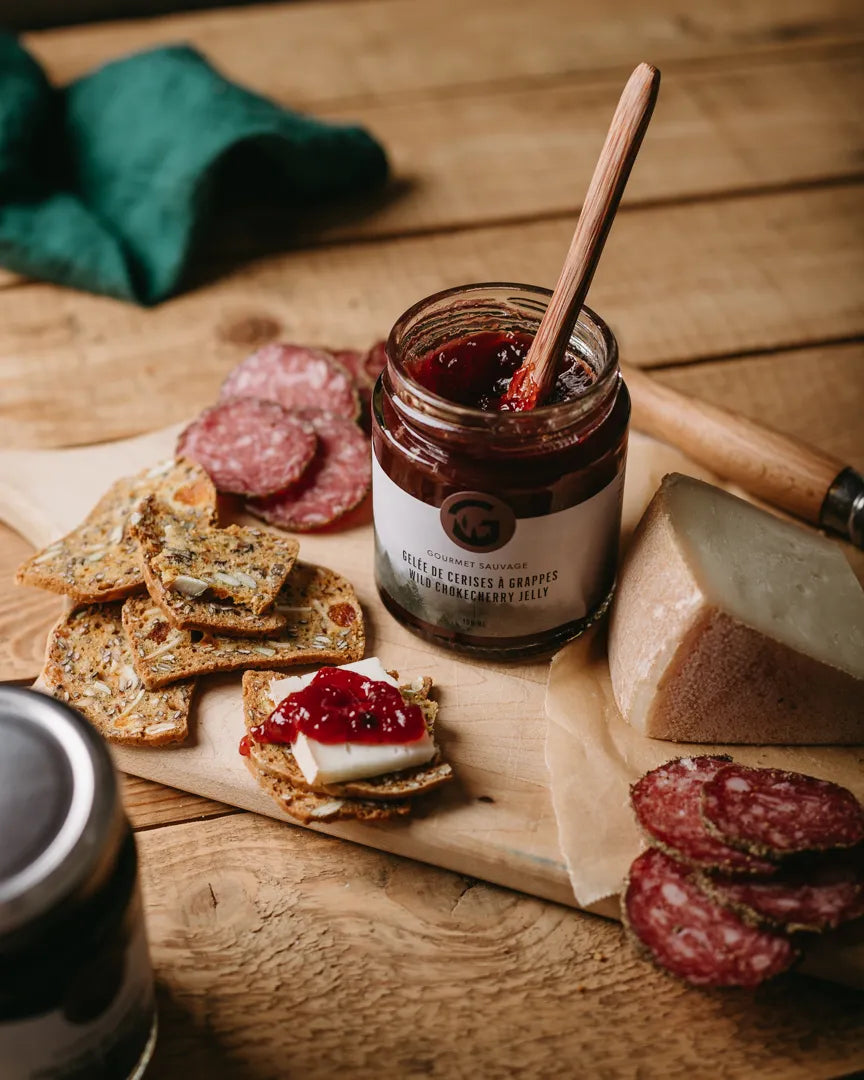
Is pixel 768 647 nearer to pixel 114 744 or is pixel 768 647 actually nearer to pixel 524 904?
pixel 524 904

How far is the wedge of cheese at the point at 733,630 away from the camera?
143 cm

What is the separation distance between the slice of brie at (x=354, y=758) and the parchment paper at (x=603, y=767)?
170 millimetres

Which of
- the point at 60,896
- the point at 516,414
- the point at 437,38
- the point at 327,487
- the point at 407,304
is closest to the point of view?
the point at 60,896

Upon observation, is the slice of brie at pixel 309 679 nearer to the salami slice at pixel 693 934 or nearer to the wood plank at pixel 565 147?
the salami slice at pixel 693 934

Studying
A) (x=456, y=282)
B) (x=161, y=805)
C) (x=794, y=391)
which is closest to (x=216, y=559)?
(x=161, y=805)

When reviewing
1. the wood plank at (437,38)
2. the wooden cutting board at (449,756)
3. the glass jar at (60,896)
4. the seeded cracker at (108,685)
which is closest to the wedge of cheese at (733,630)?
the wooden cutting board at (449,756)

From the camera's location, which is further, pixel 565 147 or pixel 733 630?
pixel 565 147

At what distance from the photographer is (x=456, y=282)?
241cm

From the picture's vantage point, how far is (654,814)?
1.36 meters

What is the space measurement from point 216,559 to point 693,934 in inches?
30.8

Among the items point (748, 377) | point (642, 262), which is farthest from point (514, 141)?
point (748, 377)

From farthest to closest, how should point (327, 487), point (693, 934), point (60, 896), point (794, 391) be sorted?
point (794, 391), point (327, 487), point (693, 934), point (60, 896)

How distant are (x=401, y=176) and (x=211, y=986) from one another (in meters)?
1.88

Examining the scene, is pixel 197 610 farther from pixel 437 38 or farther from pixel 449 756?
pixel 437 38
